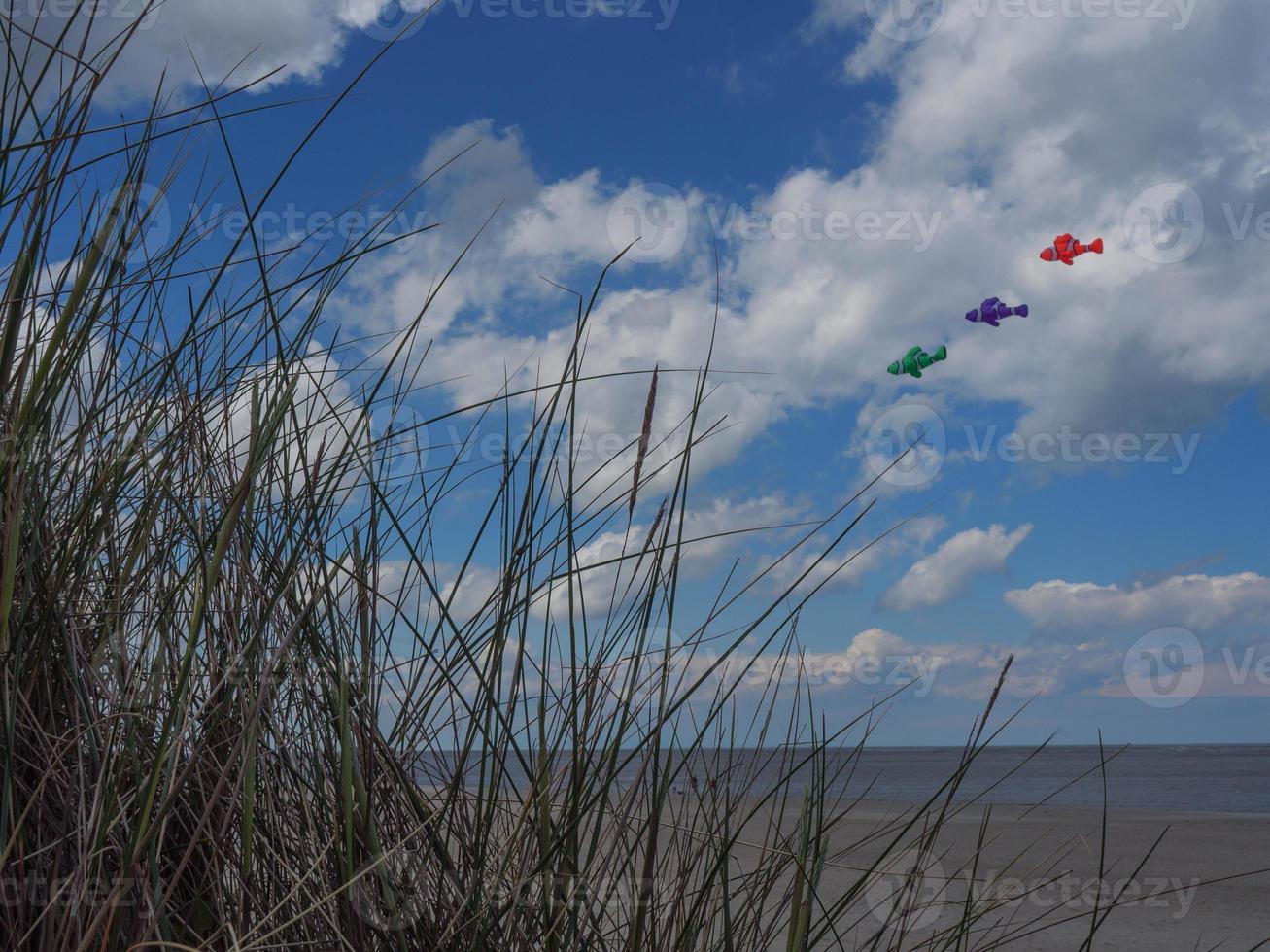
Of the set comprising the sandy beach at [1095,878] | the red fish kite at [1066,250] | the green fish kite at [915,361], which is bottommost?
the sandy beach at [1095,878]

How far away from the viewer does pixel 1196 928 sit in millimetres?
6184

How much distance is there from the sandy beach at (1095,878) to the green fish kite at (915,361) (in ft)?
9.80

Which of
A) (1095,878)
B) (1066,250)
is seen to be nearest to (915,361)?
(1066,250)

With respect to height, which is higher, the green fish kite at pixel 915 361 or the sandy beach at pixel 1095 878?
the green fish kite at pixel 915 361

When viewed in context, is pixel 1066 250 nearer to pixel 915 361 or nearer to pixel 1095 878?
pixel 915 361

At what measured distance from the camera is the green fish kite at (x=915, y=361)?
6789 millimetres

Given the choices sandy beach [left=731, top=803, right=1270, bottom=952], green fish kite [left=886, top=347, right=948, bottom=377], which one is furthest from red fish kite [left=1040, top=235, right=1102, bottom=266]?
sandy beach [left=731, top=803, right=1270, bottom=952]

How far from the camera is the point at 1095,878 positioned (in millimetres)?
5746

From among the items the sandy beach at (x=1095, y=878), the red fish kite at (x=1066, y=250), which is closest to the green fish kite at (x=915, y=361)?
the red fish kite at (x=1066, y=250)

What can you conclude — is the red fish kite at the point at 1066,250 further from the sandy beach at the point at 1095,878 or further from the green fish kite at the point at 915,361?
the sandy beach at the point at 1095,878

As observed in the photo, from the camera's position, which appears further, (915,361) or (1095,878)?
(915,361)

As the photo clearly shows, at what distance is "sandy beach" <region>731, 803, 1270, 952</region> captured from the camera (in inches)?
99.3

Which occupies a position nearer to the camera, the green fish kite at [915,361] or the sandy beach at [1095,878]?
the sandy beach at [1095,878]

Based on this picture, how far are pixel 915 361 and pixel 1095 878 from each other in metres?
3.40
